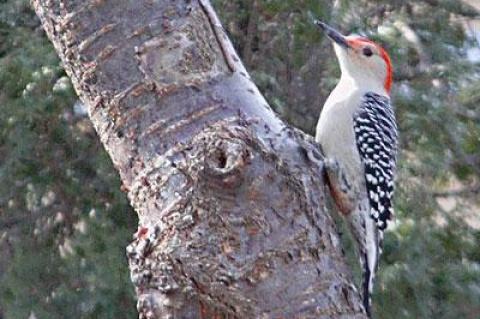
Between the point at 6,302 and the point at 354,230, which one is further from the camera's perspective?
the point at 6,302

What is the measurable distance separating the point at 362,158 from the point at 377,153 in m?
0.06

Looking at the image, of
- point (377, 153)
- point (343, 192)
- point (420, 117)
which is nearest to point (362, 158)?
point (377, 153)

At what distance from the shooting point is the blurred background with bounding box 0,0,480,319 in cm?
499

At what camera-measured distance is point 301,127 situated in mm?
5418

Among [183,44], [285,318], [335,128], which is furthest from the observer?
[335,128]

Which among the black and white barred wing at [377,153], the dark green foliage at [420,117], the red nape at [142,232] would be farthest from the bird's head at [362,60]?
the red nape at [142,232]

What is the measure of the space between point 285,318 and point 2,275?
12.8 feet

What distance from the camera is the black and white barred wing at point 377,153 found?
382 cm

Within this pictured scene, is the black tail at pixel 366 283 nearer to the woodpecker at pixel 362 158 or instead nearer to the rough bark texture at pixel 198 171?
the woodpecker at pixel 362 158

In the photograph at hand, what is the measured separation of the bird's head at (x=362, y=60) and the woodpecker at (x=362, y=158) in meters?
0.10

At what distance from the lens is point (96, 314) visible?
17.0 ft

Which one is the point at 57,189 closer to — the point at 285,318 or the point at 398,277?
the point at 398,277

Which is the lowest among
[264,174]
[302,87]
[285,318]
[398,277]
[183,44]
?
[398,277]

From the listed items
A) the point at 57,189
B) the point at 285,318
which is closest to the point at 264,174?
the point at 285,318
